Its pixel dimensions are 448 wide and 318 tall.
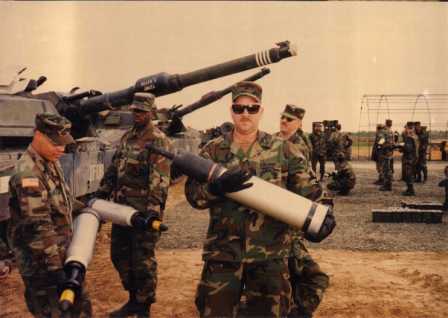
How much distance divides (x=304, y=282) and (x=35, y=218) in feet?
7.87

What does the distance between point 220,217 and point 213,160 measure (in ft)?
1.35

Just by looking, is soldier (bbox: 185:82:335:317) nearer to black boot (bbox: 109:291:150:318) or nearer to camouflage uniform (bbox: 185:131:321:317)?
camouflage uniform (bbox: 185:131:321:317)

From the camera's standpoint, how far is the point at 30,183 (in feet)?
10.8

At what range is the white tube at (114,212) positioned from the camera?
4332 millimetres

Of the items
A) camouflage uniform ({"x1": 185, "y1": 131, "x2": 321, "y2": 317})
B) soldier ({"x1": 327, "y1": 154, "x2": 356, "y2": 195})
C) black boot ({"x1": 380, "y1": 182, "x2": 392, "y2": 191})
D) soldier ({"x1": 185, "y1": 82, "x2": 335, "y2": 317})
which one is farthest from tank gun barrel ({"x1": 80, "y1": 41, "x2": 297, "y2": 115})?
black boot ({"x1": 380, "y1": 182, "x2": 392, "y2": 191})

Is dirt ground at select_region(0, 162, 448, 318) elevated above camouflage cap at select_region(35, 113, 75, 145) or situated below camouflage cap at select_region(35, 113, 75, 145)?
below

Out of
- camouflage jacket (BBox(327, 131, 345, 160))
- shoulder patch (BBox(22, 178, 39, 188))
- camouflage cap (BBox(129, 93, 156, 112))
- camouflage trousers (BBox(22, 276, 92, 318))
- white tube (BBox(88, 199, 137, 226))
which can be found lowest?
camouflage jacket (BBox(327, 131, 345, 160))

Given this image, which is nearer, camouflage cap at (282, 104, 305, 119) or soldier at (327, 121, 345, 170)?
camouflage cap at (282, 104, 305, 119)

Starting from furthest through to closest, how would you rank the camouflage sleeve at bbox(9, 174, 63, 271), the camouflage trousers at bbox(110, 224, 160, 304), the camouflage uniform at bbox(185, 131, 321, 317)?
the camouflage trousers at bbox(110, 224, 160, 304), the camouflage uniform at bbox(185, 131, 321, 317), the camouflage sleeve at bbox(9, 174, 63, 271)

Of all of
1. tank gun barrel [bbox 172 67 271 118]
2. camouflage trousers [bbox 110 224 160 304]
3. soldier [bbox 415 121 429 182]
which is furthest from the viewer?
soldier [bbox 415 121 429 182]

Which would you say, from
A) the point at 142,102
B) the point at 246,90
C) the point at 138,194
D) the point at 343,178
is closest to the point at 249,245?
the point at 246,90

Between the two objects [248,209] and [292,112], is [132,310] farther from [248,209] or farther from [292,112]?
[292,112]

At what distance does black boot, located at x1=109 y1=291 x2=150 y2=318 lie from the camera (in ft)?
16.2

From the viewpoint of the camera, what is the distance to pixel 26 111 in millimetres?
7324
